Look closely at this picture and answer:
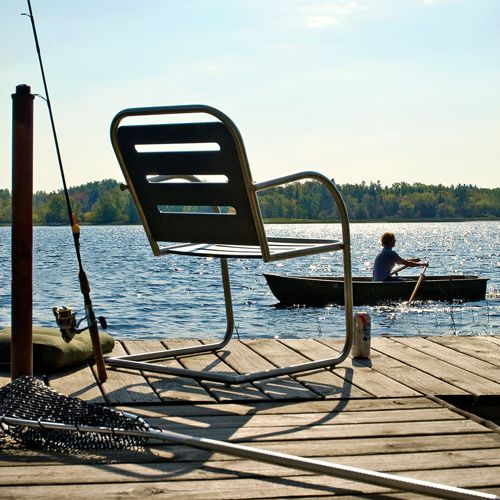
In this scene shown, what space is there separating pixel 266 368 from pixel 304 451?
1407mm

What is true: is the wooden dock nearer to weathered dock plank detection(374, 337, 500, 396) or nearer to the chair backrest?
weathered dock plank detection(374, 337, 500, 396)

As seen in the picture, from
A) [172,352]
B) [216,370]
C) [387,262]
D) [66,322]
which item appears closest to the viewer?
[66,322]

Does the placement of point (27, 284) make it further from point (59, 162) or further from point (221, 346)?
point (221, 346)

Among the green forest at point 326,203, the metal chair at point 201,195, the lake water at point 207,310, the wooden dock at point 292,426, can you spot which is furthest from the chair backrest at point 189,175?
the green forest at point 326,203

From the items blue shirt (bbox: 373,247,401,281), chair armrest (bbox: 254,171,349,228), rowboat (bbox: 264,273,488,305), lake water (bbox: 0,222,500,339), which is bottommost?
lake water (bbox: 0,222,500,339)

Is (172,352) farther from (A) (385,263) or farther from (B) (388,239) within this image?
(A) (385,263)

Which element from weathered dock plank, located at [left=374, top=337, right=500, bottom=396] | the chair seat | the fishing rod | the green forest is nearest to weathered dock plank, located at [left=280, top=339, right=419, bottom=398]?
weathered dock plank, located at [left=374, top=337, right=500, bottom=396]

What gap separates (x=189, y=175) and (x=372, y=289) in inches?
469

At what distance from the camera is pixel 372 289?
15.6 meters

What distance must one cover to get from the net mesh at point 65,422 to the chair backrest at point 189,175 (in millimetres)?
1184

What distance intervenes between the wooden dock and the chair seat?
551mm

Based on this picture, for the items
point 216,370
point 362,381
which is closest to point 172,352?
point 216,370

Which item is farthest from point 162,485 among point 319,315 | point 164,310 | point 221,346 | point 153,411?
point 164,310

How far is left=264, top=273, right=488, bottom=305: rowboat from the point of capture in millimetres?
15766
